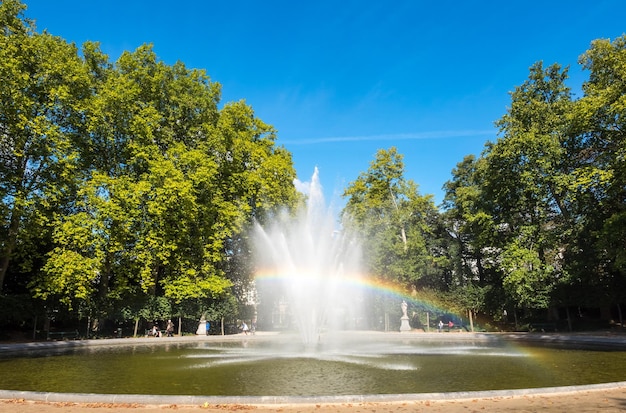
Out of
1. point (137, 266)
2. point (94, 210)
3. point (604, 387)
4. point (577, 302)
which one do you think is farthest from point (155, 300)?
point (577, 302)

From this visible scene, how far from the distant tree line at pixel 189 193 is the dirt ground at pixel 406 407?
18312 mm

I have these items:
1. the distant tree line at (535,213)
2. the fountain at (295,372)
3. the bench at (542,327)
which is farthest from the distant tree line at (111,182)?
the bench at (542,327)

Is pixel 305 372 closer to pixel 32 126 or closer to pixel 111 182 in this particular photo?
pixel 111 182

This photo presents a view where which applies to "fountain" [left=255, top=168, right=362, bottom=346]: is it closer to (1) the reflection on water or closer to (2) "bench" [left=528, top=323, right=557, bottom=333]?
(1) the reflection on water

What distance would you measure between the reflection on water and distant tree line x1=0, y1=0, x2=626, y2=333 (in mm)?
10375

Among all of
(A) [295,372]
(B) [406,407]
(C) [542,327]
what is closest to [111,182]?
(A) [295,372]

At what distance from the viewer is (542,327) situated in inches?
1341

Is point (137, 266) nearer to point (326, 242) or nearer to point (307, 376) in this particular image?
point (326, 242)

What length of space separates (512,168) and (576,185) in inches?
258

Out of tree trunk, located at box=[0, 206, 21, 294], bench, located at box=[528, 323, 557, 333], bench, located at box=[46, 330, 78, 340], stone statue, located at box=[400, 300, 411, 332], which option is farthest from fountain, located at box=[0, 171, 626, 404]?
stone statue, located at box=[400, 300, 411, 332]

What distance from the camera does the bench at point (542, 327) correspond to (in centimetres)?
3375

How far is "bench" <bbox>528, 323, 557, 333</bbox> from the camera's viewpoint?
1329 inches

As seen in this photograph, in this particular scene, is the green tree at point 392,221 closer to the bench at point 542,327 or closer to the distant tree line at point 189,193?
the distant tree line at point 189,193

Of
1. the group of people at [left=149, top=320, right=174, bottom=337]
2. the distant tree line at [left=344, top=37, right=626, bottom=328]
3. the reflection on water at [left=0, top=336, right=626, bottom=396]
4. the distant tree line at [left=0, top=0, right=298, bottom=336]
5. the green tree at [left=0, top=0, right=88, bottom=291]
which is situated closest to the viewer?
the reflection on water at [left=0, top=336, right=626, bottom=396]
